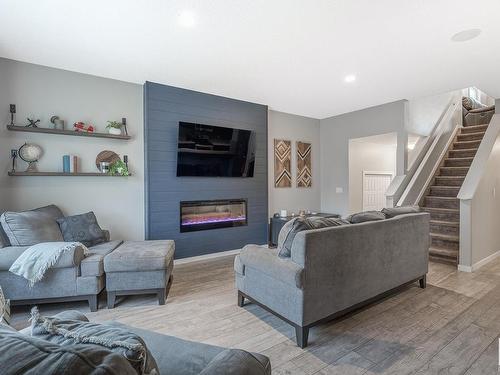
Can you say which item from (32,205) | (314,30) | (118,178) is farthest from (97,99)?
(314,30)

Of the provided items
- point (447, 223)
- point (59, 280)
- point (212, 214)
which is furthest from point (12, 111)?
point (447, 223)

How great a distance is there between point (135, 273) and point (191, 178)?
5.96 feet

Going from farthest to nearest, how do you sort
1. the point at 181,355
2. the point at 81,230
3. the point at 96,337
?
1. the point at 81,230
2. the point at 181,355
3. the point at 96,337

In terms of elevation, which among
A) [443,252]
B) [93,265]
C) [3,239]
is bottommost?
[443,252]

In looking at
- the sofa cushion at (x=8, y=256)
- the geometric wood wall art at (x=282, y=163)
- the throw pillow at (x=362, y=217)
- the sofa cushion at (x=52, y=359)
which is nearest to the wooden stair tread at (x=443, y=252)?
the throw pillow at (x=362, y=217)

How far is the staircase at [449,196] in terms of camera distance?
399 cm

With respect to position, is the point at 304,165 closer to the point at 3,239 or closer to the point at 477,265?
the point at 477,265

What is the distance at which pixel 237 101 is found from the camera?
14.8 feet

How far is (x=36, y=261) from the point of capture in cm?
230

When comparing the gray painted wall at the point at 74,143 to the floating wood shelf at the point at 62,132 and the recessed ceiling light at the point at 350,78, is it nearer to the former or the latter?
the floating wood shelf at the point at 62,132

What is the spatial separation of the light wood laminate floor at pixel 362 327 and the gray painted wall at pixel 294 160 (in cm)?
239

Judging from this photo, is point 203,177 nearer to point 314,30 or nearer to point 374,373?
point 314,30

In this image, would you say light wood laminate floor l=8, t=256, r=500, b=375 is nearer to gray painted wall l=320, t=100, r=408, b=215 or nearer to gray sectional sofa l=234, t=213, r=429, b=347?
gray sectional sofa l=234, t=213, r=429, b=347

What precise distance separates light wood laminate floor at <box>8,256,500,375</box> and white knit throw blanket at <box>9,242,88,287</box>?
0.43 m
